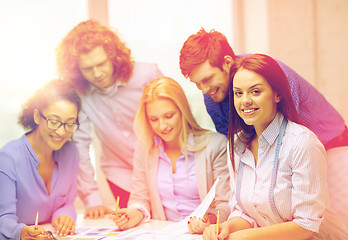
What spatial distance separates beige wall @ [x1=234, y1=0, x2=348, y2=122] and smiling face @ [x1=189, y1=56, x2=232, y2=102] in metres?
0.26

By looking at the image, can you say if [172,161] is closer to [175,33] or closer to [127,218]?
[127,218]

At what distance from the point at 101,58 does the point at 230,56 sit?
0.59 metres

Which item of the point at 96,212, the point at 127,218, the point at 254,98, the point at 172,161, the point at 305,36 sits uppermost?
the point at 305,36

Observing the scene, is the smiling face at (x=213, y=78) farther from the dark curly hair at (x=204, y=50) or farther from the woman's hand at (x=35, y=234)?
the woman's hand at (x=35, y=234)

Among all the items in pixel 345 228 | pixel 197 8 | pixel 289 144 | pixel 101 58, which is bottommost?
pixel 345 228

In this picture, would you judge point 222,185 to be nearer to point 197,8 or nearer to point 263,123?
point 263,123

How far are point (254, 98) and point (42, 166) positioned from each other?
2.62 ft

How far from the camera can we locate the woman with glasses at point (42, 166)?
1.37m

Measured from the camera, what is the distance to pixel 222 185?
137 centimetres

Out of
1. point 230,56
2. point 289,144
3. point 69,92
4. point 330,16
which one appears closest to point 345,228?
point 289,144

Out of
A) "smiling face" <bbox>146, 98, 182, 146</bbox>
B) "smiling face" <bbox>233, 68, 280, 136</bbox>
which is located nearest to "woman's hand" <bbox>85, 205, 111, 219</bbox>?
"smiling face" <bbox>146, 98, 182, 146</bbox>

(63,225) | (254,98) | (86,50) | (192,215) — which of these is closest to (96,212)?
(63,225)

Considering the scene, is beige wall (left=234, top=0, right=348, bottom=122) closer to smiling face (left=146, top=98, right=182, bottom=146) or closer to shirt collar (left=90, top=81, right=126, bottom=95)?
smiling face (left=146, top=98, right=182, bottom=146)

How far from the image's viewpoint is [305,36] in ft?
5.26
